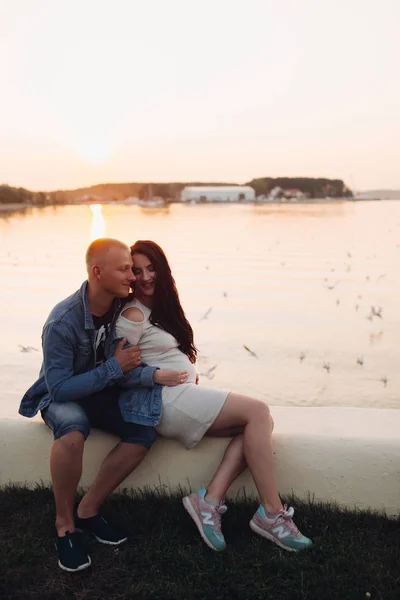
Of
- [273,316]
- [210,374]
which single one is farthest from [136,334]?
[273,316]

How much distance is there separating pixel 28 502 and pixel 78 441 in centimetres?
57

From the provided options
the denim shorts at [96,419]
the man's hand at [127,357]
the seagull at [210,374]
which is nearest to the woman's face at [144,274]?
the man's hand at [127,357]

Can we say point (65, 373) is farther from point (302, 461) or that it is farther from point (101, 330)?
point (302, 461)

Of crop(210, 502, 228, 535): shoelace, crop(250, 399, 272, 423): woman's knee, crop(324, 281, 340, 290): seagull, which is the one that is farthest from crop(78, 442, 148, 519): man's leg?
crop(324, 281, 340, 290): seagull

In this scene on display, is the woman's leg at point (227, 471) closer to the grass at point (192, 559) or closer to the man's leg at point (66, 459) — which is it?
the grass at point (192, 559)

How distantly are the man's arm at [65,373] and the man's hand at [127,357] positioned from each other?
0.08 ft

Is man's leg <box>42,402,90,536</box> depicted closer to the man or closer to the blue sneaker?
the man

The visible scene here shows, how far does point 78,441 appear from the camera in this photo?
284 cm

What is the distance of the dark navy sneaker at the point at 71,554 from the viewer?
269 centimetres

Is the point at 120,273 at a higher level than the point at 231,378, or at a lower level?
higher

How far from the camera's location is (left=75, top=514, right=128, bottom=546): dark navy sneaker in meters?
2.86

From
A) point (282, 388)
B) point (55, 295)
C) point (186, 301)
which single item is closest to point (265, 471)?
point (282, 388)

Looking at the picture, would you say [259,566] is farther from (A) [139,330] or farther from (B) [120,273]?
(B) [120,273]

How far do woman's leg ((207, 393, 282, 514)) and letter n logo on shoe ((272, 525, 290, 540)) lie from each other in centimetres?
7
